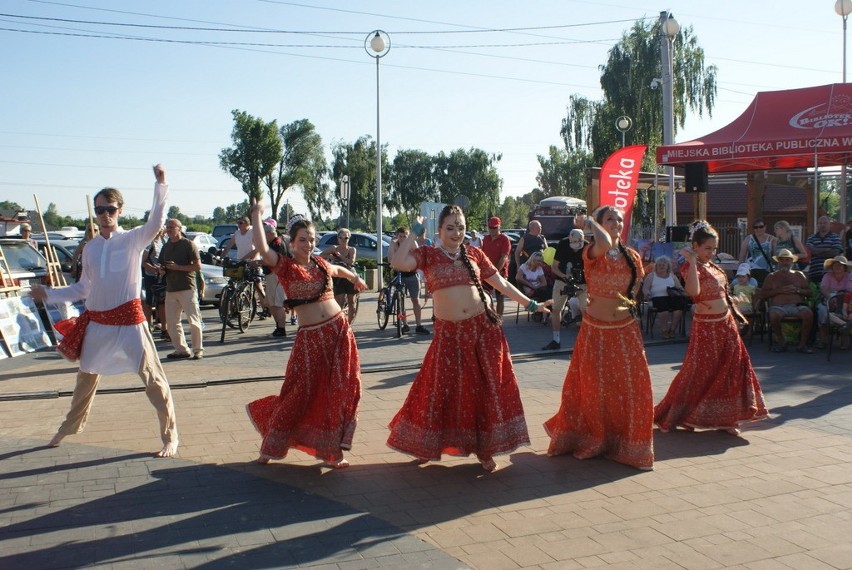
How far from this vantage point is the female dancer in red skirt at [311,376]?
19.5 ft

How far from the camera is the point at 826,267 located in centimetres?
1166

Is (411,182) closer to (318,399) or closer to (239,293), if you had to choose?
(239,293)

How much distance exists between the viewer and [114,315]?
6.40 meters

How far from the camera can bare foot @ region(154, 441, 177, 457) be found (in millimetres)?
6414

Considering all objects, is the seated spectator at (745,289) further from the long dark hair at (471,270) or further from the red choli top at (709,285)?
the long dark hair at (471,270)

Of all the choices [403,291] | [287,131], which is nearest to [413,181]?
[287,131]

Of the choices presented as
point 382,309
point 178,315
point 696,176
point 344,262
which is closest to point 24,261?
point 178,315

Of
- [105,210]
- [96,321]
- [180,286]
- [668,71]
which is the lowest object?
[96,321]

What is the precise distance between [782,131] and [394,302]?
7.81m

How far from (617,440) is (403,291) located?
8.12 m

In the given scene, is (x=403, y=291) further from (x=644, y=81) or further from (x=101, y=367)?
(x=644, y=81)

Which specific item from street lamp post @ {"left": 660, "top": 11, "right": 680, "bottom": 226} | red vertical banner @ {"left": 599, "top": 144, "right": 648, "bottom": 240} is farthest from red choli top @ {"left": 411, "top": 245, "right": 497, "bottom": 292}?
street lamp post @ {"left": 660, "top": 11, "right": 680, "bottom": 226}

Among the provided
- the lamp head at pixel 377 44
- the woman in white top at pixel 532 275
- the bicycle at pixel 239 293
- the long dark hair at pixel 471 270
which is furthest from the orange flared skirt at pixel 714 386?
the lamp head at pixel 377 44

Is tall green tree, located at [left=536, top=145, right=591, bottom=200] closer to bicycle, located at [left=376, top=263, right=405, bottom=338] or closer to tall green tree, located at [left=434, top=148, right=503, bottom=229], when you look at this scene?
tall green tree, located at [left=434, top=148, right=503, bottom=229]
